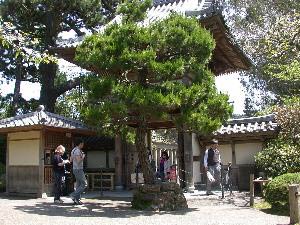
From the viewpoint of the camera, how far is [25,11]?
23.0 metres

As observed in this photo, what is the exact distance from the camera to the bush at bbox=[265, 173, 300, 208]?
1045 centimetres

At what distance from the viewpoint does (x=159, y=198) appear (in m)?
10.9

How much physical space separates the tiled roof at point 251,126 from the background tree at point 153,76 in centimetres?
523

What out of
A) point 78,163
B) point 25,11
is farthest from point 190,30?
point 25,11

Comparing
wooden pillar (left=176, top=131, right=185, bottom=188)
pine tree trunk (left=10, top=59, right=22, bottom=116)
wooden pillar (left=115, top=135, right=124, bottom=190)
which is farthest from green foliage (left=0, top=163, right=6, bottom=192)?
wooden pillar (left=176, top=131, right=185, bottom=188)

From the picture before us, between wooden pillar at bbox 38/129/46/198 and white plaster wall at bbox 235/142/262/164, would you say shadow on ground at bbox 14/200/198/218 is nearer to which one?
wooden pillar at bbox 38/129/46/198

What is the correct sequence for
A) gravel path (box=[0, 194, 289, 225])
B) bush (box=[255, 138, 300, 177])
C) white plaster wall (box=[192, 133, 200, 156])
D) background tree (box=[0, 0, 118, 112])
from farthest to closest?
1. background tree (box=[0, 0, 118, 112])
2. white plaster wall (box=[192, 133, 200, 156])
3. bush (box=[255, 138, 300, 177])
4. gravel path (box=[0, 194, 289, 225])

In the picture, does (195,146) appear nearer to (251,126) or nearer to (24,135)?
(251,126)

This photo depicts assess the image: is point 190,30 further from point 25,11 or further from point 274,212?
point 25,11

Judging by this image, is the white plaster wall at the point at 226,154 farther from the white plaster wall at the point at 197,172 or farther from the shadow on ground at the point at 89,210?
the shadow on ground at the point at 89,210

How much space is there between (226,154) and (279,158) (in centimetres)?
305

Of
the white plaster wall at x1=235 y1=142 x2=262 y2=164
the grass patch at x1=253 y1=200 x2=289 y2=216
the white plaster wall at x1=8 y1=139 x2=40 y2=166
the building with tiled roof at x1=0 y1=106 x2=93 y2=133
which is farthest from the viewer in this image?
the white plaster wall at x1=235 y1=142 x2=262 y2=164

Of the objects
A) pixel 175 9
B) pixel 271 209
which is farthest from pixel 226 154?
pixel 175 9

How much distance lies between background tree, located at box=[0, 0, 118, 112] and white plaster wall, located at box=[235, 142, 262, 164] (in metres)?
11.5
